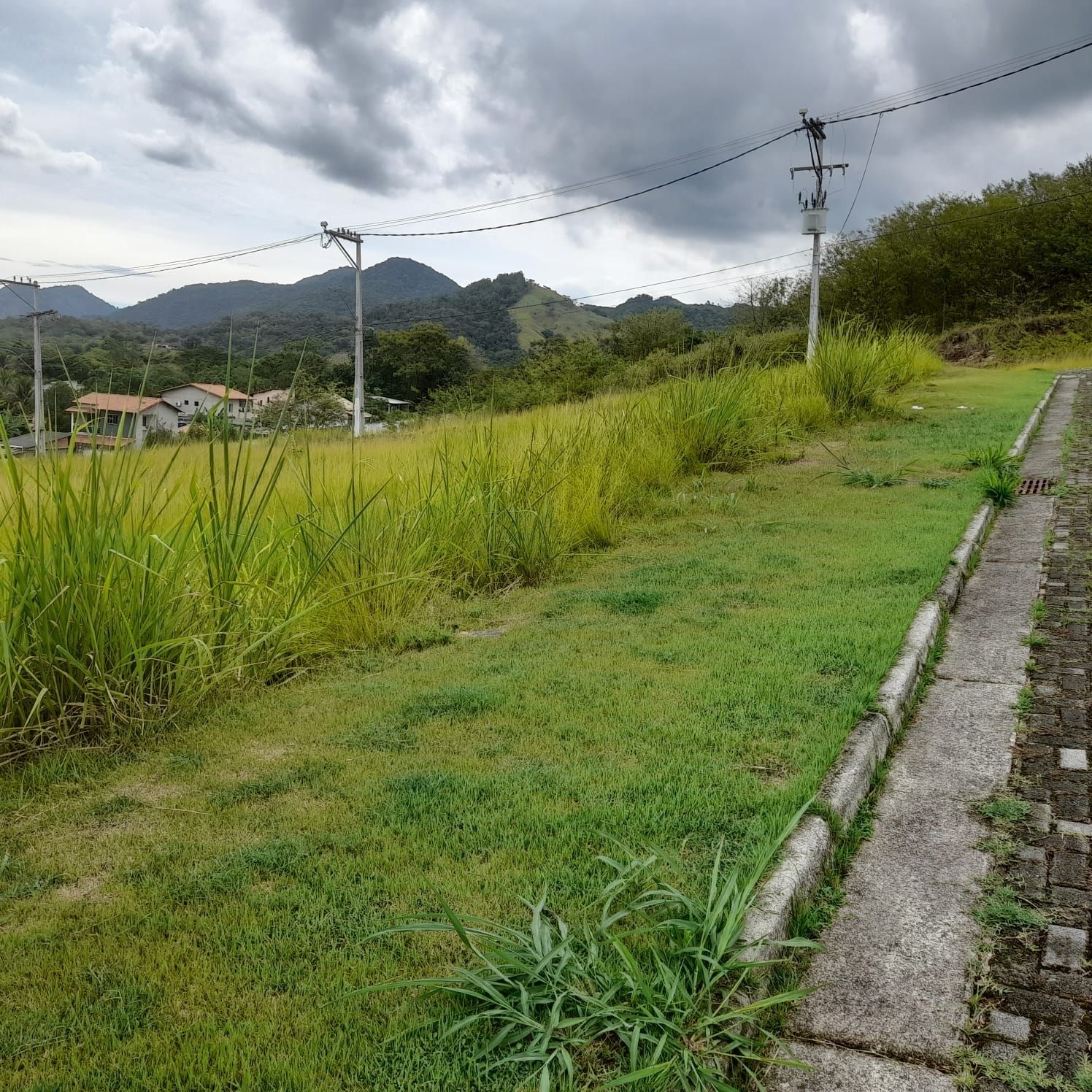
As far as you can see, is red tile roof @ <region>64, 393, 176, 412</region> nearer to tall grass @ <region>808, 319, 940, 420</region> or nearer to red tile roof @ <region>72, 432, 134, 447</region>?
red tile roof @ <region>72, 432, 134, 447</region>

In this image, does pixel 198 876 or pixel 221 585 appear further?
pixel 221 585

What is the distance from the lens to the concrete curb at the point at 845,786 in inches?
83.8

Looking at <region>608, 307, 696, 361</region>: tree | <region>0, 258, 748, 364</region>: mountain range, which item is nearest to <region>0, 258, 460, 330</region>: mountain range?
<region>0, 258, 748, 364</region>: mountain range

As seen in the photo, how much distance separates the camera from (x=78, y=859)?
8.18 ft

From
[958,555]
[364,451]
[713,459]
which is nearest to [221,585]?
[958,555]

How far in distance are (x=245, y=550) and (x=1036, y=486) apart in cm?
746

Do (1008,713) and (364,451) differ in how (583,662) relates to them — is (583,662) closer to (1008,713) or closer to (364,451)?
(1008,713)

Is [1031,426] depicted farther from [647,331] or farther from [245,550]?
[647,331]

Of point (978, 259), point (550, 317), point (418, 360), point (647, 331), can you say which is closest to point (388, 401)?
point (978, 259)

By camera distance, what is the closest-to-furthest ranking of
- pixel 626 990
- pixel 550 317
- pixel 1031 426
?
1. pixel 626 990
2. pixel 1031 426
3. pixel 550 317

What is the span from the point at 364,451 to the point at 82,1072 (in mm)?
7693

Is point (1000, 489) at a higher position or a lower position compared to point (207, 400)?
lower

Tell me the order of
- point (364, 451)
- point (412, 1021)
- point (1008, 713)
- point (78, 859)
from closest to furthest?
point (412, 1021) → point (78, 859) → point (1008, 713) → point (364, 451)

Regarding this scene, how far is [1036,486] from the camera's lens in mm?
8328
